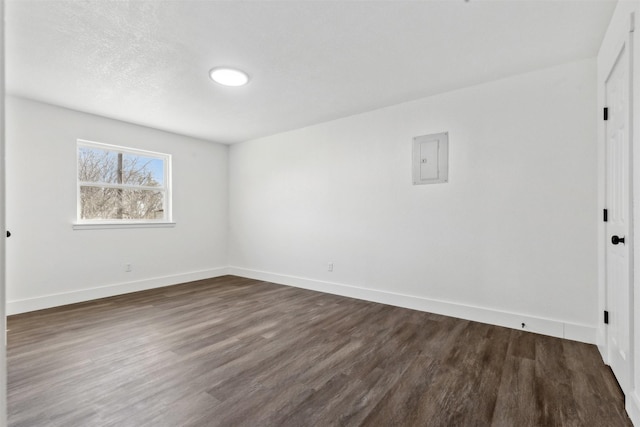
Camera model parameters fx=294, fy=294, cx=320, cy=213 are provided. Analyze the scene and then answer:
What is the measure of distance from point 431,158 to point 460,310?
1760 mm

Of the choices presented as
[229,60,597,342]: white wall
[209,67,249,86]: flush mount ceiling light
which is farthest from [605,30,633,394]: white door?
[209,67,249,86]: flush mount ceiling light

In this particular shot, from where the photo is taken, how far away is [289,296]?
4176 mm

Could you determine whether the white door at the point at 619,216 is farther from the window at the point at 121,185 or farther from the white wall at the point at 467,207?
the window at the point at 121,185

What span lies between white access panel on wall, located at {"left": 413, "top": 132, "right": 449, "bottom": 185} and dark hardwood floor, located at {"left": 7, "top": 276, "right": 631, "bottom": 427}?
1602 mm

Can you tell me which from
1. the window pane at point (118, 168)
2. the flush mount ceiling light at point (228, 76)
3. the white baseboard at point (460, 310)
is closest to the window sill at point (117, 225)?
the window pane at point (118, 168)

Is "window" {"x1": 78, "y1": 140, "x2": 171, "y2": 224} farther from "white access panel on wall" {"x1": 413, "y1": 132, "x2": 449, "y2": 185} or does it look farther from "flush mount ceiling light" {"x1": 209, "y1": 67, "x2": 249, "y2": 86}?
"white access panel on wall" {"x1": 413, "y1": 132, "x2": 449, "y2": 185}

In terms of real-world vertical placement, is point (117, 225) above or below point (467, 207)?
below

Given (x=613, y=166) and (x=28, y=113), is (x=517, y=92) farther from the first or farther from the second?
(x=28, y=113)

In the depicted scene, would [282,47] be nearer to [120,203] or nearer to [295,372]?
[295,372]

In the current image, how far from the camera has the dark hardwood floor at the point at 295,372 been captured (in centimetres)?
168

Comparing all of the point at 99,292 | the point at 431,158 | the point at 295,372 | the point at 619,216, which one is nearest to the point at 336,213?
the point at 431,158

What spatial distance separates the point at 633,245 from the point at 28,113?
5.75m

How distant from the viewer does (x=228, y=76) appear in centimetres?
293

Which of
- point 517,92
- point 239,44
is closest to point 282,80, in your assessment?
point 239,44
